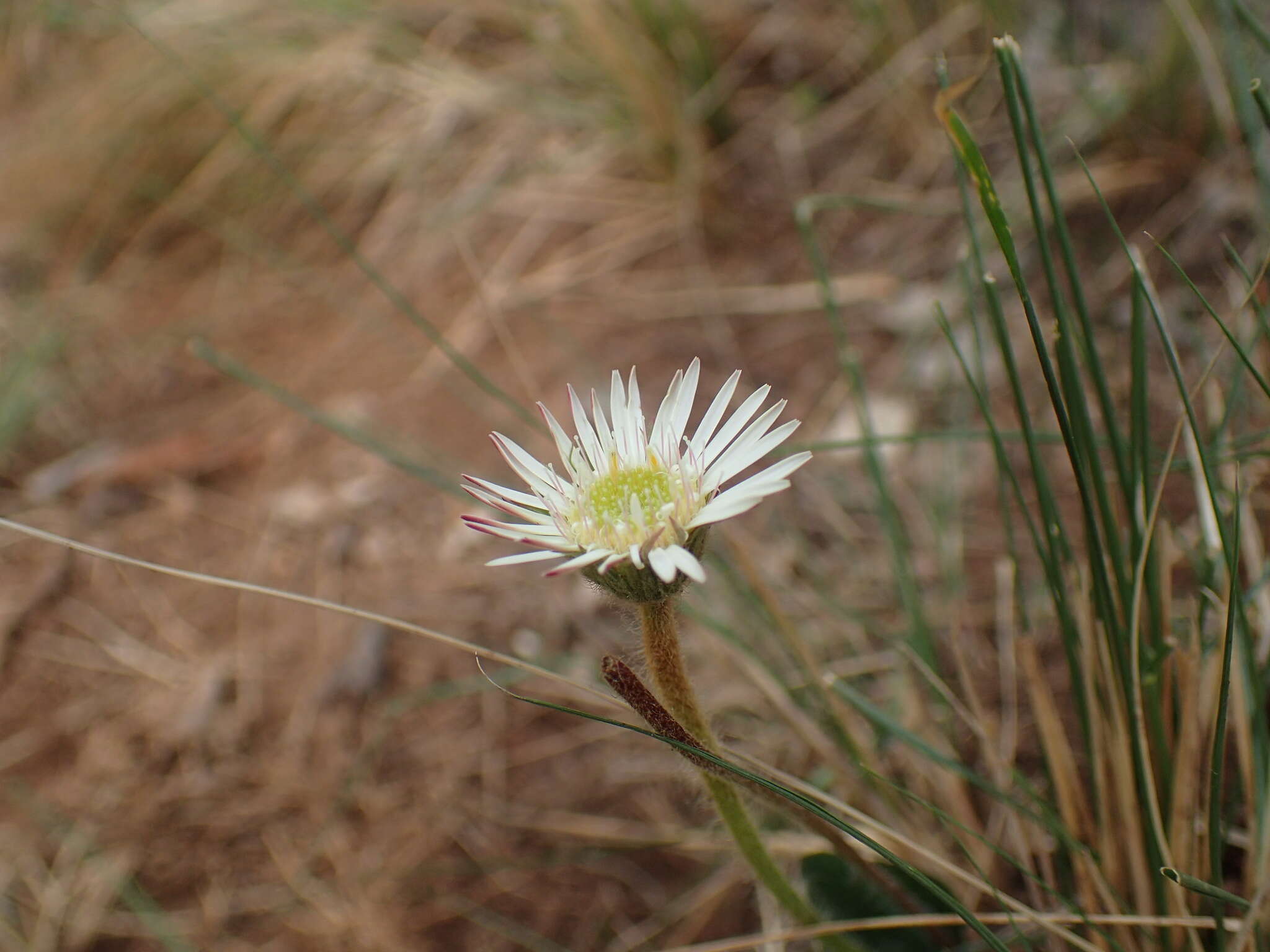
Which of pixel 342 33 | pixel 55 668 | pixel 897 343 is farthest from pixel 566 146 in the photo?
pixel 55 668

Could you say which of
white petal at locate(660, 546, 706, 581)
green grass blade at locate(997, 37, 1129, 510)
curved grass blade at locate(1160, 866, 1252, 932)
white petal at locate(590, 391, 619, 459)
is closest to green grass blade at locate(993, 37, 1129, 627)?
green grass blade at locate(997, 37, 1129, 510)

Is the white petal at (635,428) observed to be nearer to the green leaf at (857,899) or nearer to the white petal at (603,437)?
the white petal at (603,437)

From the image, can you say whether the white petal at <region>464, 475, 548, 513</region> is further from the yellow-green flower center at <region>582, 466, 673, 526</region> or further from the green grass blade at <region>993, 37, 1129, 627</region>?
the green grass blade at <region>993, 37, 1129, 627</region>

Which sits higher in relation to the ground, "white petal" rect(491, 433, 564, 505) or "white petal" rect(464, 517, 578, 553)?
"white petal" rect(491, 433, 564, 505)

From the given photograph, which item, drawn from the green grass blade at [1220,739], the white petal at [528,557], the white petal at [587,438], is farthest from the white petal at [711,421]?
the green grass blade at [1220,739]

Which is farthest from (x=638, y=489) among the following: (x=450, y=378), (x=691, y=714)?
(x=450, y=378)

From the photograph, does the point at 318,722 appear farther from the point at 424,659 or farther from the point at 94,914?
the point at 94,914
